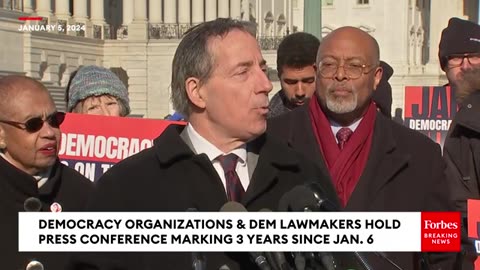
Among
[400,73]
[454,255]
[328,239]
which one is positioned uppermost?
[328,239]

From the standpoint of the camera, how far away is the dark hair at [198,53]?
12.9 ft

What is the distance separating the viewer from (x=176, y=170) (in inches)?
151

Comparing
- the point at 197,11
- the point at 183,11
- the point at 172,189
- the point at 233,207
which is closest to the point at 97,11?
the point at 183,11

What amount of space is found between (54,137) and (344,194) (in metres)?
1.23

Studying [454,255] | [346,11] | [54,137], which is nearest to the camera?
[454,255]

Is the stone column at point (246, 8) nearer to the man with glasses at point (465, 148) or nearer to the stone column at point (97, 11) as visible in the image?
the stone column at point (97, 11)

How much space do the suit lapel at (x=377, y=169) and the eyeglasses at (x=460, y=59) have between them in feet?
5.86

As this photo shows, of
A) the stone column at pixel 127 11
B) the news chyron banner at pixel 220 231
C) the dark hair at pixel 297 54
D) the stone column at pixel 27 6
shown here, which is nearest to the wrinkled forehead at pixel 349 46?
the news chyron banner at pixel 220 231

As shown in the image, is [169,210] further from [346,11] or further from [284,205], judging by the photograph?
[346,11]

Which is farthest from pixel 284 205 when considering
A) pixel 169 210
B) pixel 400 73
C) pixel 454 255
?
pixel 400 73

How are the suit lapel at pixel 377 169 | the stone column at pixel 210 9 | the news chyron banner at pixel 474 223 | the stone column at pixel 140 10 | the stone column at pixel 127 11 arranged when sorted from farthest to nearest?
the stone column at pixel 210 9
the stone column at pixel 127 11
the stone column at pixel 140 10
the news chyron banner at pixel 474 223
the suit lapel at pixel 377 169

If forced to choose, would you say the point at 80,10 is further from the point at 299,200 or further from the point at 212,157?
the point at 299,200

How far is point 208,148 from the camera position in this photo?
394cm

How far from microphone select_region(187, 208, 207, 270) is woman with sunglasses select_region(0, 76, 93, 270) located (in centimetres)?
142
